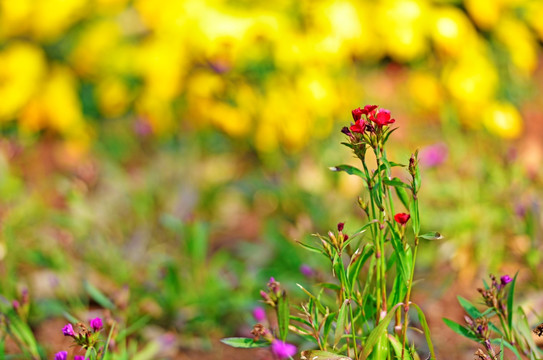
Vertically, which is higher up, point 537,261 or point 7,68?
point 7,68

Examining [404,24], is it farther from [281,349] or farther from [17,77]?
[17,77]

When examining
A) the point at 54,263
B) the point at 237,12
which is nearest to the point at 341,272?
the point at 54,263

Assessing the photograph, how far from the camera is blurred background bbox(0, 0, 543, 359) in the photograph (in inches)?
79.7

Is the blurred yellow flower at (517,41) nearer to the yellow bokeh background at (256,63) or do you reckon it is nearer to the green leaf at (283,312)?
the yellow bokeh background at (256,63)

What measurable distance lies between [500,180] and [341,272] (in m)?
1.45

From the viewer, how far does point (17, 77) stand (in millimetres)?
3074

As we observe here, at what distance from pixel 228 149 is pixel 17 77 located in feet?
3.71

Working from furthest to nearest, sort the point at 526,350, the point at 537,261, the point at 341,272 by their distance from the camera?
the point at 537,261 < the point at 526,350 < the point at 341,272

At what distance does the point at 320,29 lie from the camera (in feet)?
8.74

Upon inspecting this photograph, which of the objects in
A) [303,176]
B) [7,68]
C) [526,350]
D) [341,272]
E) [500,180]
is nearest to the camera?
[341,272]

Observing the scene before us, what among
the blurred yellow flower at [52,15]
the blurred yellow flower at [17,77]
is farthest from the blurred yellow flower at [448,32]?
the blurred yellow flower at [17,77]

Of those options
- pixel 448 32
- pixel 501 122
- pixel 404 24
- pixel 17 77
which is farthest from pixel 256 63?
pixel 17 77

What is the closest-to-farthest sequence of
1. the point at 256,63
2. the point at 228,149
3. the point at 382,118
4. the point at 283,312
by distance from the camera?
the point at 382,118
the point at 283,312
the point at 256,63
the point at 228,149

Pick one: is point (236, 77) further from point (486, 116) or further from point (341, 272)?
point (341, 272)
